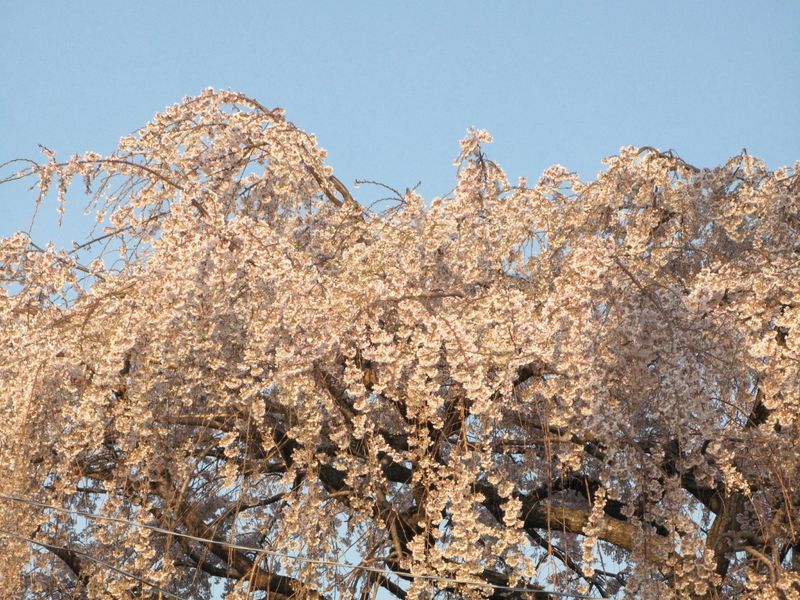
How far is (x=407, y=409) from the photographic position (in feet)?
19.5

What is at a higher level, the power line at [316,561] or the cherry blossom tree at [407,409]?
→ the cherry blossom tree at [407,409]

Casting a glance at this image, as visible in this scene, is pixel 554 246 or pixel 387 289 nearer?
pixel 387 289

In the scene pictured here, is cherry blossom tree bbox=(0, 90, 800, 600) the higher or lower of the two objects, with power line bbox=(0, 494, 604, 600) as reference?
higher

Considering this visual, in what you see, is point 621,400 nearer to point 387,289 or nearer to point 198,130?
point 387,289

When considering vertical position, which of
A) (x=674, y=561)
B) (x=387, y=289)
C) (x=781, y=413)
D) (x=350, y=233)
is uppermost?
(x=350, y=233)

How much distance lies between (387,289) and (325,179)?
1895mm

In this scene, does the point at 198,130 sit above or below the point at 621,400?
above

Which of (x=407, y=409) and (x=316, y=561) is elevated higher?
(x=407, y=409)

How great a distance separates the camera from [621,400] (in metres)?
6.11

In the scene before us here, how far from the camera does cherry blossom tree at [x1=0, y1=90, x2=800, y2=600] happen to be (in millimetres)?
5859

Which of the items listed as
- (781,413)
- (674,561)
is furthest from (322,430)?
(781,413)

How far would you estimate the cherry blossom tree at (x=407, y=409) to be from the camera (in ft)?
19.2

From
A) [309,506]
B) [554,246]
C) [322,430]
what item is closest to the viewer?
[309,506]

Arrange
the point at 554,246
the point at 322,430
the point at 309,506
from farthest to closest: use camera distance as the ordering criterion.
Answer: the point at 554,246, the point at 322,430, the point at 309,506
